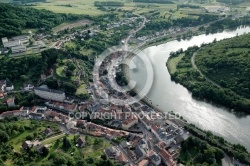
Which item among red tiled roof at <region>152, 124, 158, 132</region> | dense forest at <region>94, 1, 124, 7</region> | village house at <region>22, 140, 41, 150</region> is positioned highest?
dense forest at <region>94, 1, 124, 7</region>

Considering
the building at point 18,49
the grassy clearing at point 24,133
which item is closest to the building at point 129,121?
the grassy clearing at point 24,133

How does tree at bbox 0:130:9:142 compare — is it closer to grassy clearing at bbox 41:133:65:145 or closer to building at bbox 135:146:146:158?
grassy clearing at bbox 41:133:65:145

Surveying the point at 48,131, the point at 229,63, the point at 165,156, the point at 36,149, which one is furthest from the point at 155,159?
the point at 229,63

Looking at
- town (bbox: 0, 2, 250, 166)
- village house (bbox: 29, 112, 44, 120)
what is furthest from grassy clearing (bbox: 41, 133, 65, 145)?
village house (bbox: 29, 112, 44, 120)

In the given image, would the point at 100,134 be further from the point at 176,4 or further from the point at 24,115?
the point at 176,4

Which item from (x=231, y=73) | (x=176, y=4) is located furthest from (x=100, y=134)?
(x=176, y=4)

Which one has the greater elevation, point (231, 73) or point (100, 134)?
point (231, 73)
